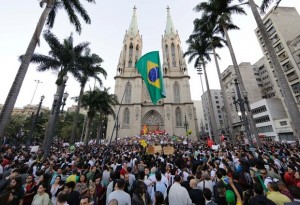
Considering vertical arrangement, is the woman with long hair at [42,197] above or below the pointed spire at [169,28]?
below

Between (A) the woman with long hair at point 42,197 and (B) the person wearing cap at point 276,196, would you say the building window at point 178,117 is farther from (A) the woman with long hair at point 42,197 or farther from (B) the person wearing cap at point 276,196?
(A) the woman with long hair at point 42,197

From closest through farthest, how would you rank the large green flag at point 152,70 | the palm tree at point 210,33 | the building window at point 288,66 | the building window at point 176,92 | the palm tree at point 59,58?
1. the large green flag at point 152,70
2. the palm tree at point 59,58
3. the palm tree at point 210,33
4. the building window at point 288,66
5. the building window at point 176,92

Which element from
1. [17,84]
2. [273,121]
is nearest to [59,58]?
[17,84]

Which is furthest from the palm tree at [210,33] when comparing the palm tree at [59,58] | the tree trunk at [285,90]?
the palm tree at [59,58]

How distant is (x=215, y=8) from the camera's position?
16109mm

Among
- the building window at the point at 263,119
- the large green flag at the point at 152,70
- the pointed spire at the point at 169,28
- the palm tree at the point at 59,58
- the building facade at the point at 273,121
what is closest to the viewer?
the large green flag at the point at 152,70

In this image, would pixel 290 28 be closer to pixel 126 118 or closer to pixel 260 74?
pixel 260 74

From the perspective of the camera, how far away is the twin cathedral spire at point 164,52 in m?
42.5

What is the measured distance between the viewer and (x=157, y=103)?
39938mm

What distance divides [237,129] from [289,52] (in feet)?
82.6

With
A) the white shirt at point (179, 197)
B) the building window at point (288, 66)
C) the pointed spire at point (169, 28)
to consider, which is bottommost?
the white shirt at point (179, 197)

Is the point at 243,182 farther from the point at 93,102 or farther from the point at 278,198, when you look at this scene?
the point at 93,102

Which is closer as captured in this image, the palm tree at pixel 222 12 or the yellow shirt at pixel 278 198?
the yellow shirt at pixel 278 198

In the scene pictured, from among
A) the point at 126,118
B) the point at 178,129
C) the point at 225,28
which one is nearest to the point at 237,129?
the point at 178,129
